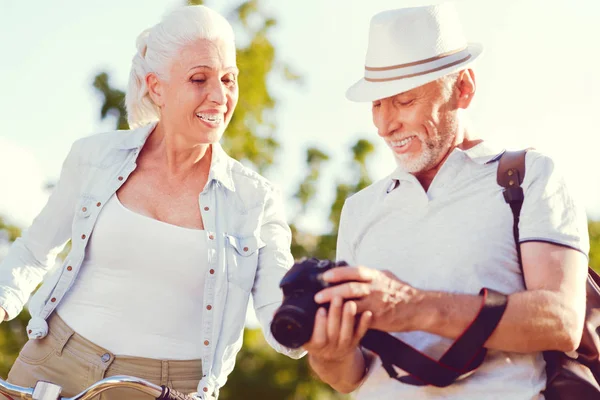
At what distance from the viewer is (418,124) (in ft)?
10.4

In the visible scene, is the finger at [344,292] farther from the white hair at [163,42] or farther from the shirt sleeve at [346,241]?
the white hair at [163,42]

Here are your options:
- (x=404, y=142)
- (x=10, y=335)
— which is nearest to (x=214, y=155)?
(x=404, y=142)

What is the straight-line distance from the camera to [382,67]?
3.30 m

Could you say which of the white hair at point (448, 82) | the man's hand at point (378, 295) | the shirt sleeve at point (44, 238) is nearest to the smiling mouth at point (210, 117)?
the shirt sleeve at point (44, 238)

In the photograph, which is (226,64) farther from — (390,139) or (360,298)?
(360,298)

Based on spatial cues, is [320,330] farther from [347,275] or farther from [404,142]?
[404,142]

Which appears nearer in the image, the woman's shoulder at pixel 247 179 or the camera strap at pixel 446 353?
the camera strap at pixel 446 353

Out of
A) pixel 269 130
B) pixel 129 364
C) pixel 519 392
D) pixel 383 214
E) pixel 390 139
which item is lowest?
pixel 269 130

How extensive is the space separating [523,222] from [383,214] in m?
0.58

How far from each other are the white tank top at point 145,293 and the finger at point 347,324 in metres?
1.36

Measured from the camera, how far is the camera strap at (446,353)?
2650 millimetres

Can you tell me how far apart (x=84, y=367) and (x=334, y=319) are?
5.21ft

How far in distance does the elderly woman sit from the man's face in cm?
95

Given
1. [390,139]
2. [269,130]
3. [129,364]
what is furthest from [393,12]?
[269,130]
